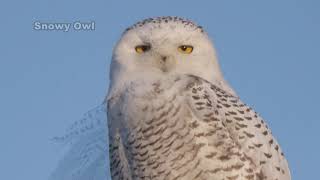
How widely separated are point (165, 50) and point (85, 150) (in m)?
2.12

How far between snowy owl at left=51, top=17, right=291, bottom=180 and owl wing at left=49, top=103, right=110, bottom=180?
5.07 feet

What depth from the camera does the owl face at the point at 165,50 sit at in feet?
18.6

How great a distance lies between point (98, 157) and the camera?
24.4ft

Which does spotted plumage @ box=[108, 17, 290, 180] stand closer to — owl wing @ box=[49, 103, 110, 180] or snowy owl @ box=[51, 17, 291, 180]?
snowy owl @ box=[51, 17, 291, 180]

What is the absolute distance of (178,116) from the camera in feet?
18.0

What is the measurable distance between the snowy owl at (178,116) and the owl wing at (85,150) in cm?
155

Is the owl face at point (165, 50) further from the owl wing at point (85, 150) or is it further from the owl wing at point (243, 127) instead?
the owl wing at point (85, 150)

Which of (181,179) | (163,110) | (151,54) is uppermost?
(151,54)

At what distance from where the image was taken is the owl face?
223 inches

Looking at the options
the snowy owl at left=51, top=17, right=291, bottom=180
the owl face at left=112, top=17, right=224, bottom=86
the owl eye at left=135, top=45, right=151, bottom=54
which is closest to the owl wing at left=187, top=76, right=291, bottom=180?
the snowy owl at left=51, top=17, right=291, bottom=180

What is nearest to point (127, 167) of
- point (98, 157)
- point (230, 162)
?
point (230, 162)

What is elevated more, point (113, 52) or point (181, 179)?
point (113, 52)

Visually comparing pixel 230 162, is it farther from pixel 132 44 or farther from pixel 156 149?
pixel 132 44

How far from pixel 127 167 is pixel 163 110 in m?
0.42
